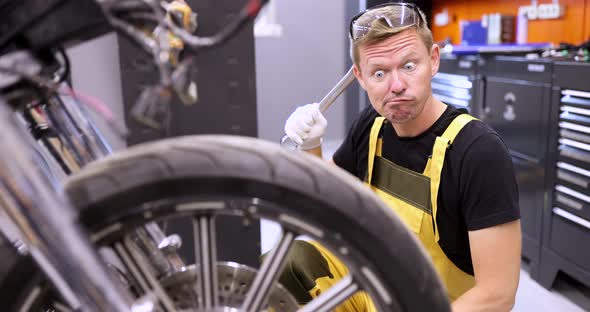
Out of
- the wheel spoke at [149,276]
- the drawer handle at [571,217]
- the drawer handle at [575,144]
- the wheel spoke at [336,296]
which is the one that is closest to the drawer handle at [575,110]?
the drawer handle at [575,144]

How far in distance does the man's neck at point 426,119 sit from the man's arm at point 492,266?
0.27m

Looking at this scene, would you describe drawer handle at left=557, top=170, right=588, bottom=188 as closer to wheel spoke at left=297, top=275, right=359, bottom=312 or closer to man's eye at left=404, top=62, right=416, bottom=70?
man's eye at left=404, top=62, right=416, bottom=70

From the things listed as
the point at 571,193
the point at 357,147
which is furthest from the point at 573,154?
the point at 357,147

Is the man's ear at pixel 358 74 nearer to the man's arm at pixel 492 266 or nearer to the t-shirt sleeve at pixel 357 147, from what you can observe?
the t-shirt sleeve at pixel 357 147

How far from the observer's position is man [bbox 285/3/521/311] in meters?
0.95

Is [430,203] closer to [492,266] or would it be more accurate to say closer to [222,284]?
[492,266]

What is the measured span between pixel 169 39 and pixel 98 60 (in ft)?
3.43

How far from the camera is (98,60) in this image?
1462 millimetres

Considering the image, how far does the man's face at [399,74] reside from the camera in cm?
104

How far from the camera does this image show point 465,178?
3.27 ft

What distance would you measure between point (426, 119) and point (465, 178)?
177mm

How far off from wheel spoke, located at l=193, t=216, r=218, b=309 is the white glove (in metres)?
0.70

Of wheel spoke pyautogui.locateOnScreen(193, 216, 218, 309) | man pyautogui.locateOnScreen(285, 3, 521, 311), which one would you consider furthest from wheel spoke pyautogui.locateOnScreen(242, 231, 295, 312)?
man pyautogui.locateOnScreen(285, 3, 521, 311)

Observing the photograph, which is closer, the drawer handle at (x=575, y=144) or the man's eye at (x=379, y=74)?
the man's eye at (x=379, y=74)
